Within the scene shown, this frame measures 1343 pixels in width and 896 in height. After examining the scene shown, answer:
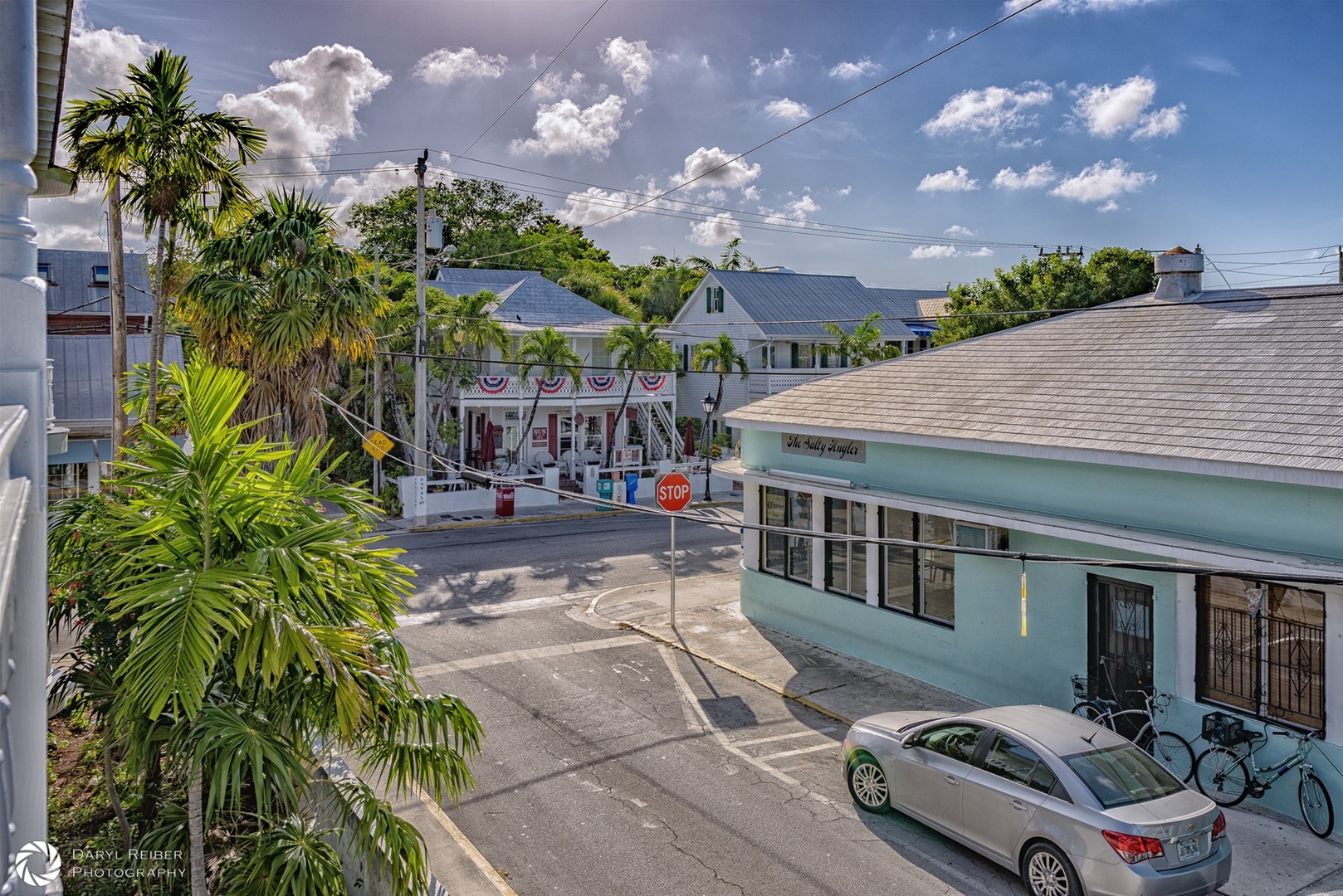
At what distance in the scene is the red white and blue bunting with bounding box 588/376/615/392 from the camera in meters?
35.8

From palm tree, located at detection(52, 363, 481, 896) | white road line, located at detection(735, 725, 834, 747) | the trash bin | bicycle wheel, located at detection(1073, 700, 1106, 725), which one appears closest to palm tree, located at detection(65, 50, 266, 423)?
palm tree, located at detection(52, 363, 481, 896)

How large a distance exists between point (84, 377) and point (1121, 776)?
74.9 ft

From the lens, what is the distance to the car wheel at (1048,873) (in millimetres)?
8133

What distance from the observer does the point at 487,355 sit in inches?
1415

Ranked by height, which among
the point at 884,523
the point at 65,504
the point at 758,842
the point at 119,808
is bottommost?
the point at 758,842

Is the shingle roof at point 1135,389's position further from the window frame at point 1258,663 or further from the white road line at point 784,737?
the white road line at point 784,737

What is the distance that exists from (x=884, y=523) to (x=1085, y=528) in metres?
4.05

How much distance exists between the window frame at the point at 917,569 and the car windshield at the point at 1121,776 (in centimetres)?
547

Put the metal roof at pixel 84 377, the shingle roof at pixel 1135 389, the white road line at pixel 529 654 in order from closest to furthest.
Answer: the shingle roof at pixel 1135 389, the white road line at pixel 529 654, the metal roof at pixel 84 377

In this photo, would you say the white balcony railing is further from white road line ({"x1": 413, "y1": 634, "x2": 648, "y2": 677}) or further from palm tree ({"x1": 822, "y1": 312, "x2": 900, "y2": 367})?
white road line ({"x1": 413, "y1": 634, "x2": 648, "y2": 677})

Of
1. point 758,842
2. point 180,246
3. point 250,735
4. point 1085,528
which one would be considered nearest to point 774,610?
point 1085,528

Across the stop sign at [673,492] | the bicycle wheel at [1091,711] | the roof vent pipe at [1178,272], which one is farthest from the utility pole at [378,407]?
the bicycle wheel at [1091,711]

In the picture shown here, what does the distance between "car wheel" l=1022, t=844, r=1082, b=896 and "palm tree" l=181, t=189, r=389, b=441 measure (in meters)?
10.7

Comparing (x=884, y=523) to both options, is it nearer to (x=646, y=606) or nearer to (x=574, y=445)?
(x=646, y=606)
